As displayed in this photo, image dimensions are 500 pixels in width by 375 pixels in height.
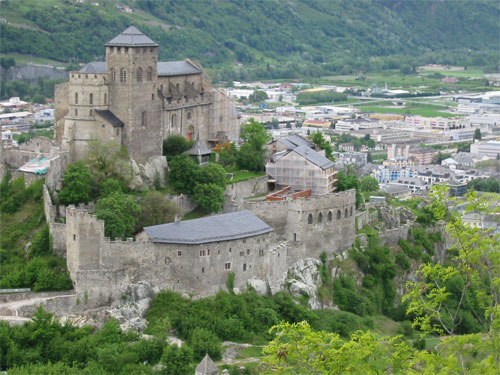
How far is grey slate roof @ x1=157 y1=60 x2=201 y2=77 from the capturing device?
3509 inches

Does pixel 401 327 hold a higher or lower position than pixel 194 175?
lower

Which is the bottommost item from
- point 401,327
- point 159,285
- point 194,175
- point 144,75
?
point 401,327

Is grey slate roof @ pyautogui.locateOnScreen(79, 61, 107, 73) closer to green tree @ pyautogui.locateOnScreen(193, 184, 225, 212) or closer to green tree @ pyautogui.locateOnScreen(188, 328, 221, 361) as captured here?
green tree @ pyautogui.locateOnScreen(193, 184, 225, 212)

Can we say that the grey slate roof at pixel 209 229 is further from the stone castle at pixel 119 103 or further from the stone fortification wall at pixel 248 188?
the stone castle at pixel 119 103

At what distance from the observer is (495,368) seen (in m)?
A: 42.8

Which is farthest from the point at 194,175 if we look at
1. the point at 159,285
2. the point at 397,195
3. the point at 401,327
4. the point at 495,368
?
the point at 397,195

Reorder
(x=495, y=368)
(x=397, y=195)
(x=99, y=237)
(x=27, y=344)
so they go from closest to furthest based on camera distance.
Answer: (x=495, y=368) → (x=27, y=344) → (x=99, y=237) → (x=397, y=195)

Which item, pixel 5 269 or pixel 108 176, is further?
pixel 108 176

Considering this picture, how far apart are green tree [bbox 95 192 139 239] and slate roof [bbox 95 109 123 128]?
23.6 feet

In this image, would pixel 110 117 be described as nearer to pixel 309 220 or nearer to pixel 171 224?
pixel 171 224

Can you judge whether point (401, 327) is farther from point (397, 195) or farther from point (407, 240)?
point (397, 195)

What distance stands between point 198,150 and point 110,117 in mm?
8228

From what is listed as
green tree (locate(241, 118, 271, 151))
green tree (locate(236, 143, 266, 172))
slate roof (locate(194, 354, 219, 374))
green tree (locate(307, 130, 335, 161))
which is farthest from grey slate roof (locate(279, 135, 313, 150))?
slate roof (locate(194, 354, 219, 374))

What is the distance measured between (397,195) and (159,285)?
76681mm
